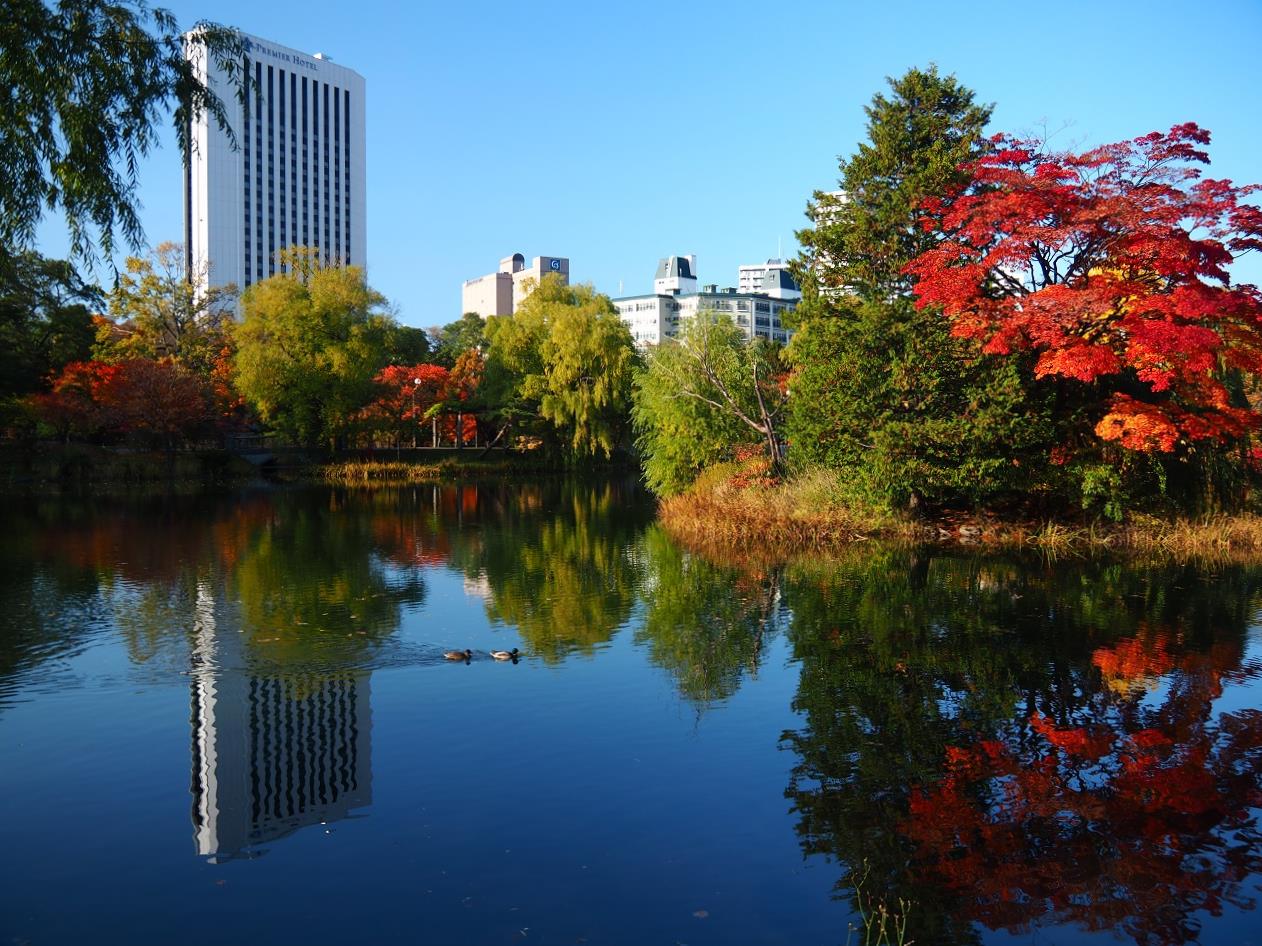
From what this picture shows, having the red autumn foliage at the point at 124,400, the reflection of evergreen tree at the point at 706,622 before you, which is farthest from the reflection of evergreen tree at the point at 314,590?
the red autumn foliage at the point at 124,400

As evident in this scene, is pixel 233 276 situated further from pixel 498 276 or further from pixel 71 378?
pixel 71 378

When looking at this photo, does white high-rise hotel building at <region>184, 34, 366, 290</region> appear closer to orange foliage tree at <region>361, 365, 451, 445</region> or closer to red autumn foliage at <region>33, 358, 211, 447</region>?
orange foliage tree at <region>361, 365, 451, 445</region>

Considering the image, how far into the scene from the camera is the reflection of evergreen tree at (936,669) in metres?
5.82

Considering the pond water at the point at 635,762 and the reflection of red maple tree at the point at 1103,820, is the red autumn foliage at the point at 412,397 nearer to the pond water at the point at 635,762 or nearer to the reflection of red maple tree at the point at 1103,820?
the pond water at the point at 635,762

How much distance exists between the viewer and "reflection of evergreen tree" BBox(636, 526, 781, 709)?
966 cm

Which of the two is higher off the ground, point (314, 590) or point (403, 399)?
point (403, 399)

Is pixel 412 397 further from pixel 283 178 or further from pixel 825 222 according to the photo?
pixel 283 178

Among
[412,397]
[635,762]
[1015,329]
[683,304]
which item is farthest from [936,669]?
[683,304]

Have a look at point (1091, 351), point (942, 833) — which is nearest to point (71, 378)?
point (1091, 351)

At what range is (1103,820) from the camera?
6.04m

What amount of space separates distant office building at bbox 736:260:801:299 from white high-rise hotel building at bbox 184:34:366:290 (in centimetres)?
4554

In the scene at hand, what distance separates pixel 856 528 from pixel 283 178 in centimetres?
8798

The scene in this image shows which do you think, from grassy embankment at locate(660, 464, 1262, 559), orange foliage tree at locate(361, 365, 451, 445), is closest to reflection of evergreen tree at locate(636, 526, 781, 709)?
grassy embankment at locate(660, 464, 1262, 559)

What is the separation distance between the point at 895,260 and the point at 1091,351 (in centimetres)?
465
